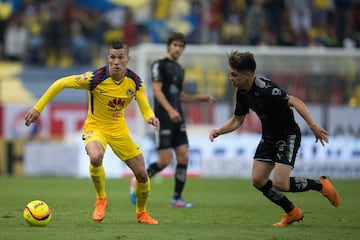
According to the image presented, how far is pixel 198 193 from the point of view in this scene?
55.1 feet

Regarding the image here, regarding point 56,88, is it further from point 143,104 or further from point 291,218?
point 291,218

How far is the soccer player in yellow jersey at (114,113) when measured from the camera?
34.7 ft

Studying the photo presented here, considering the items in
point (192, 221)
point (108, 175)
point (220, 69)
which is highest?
point (220, 69)

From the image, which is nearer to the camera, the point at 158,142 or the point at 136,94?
the point at 136,94

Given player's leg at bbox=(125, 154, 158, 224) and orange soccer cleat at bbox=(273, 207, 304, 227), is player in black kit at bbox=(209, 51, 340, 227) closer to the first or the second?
orange soccer cleat at bbox=(273, 207, 304, 227)

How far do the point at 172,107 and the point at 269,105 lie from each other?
3871 mm

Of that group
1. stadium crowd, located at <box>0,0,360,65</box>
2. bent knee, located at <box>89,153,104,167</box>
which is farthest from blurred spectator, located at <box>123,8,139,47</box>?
bent knee, located at <box>89,153,104,167</box>

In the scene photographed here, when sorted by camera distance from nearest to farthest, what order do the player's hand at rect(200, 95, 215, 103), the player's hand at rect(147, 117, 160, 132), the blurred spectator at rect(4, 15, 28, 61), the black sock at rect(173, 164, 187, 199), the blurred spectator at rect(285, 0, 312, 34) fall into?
the player's hand at rect(147, 117, 160, 132) < the black sock at rect(173, 164, 187, 199) < the player's hand at rect(200, 95, 215, 103) < the blurred spectator at rect(4, 15, 28, 61) < the blurred spectator at rect(285, 0, 312, 34)

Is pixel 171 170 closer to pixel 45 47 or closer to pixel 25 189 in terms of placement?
pixel 25 189

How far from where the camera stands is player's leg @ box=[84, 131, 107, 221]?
34.2 ft

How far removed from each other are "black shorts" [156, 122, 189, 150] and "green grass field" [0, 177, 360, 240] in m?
1.04

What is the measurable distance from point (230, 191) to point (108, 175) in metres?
5.15

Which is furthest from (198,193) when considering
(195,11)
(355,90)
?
(195,11)

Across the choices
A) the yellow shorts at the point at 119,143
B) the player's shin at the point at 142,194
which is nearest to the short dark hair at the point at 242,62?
the yellow shorts at the point at 119,143
